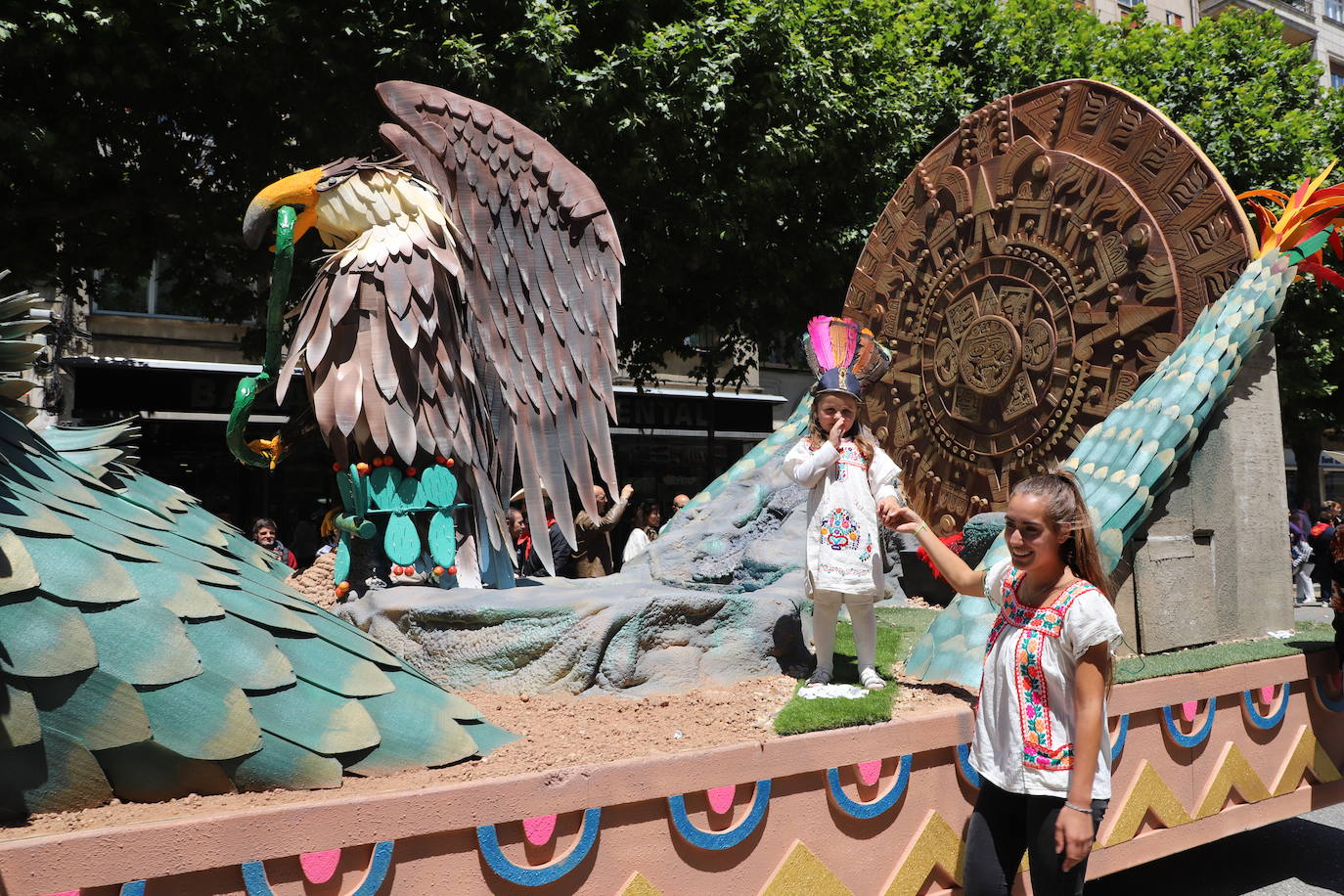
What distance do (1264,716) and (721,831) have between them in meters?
2.68

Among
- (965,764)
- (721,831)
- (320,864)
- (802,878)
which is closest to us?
(320,864)

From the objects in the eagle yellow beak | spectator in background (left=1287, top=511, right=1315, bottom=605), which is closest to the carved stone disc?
the eagle yellow beak

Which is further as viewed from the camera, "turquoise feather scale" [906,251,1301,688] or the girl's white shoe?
"turquoise feather scale" [906,251,1301,688]

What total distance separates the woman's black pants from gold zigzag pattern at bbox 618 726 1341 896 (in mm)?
495

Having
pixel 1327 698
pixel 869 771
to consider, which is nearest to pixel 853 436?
pixel 869 771

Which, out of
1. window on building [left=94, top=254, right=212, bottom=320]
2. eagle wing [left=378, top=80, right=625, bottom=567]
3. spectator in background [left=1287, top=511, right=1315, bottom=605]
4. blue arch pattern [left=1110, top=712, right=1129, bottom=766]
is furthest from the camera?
window on building [left=94, top=254, right=212, bottom=320]

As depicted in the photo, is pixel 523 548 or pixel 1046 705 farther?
pixel 523 548

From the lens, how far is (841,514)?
3492mm

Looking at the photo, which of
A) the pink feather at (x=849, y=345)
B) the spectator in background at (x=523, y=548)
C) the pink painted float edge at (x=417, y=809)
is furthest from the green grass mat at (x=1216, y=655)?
the spectator in background at (x=523, y=548)

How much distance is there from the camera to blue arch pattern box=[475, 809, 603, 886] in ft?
7.13

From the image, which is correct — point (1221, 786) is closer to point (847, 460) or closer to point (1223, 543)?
point (1223, 543)

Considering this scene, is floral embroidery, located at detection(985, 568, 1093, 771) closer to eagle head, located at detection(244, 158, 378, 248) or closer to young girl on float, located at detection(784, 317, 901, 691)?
young girl on float, located at detection(784, 317, 901, 691)

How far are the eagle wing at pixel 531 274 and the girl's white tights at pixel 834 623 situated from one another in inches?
62.4

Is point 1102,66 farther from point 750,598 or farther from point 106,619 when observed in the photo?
point 106,619
